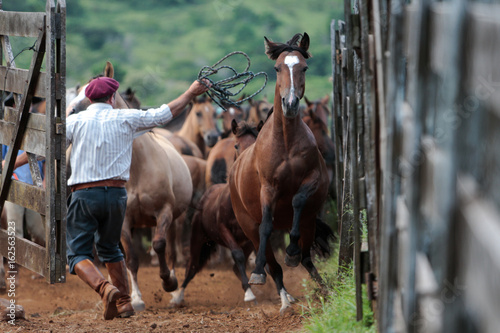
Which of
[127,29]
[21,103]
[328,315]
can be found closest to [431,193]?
[328,315]

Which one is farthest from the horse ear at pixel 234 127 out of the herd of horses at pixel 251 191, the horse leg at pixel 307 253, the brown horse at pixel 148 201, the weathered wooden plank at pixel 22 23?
the weathered wooden plank at pixel 22 23

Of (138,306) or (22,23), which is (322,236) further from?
(22,23)

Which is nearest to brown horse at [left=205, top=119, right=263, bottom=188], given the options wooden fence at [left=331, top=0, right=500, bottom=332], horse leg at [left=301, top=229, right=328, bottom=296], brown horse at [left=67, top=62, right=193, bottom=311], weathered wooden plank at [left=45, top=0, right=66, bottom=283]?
brown horse at [left=67, top=62, right=193, bottom=311]

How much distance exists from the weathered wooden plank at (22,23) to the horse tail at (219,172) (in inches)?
186

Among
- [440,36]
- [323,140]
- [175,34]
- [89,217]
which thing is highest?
[175,34]

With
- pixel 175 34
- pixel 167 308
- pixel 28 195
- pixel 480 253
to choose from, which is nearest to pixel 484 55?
pixel 480 253

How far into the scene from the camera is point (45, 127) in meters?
5.74

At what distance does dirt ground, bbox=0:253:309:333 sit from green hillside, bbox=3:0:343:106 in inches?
844

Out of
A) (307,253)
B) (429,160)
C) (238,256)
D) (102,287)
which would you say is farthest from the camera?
(238,256)

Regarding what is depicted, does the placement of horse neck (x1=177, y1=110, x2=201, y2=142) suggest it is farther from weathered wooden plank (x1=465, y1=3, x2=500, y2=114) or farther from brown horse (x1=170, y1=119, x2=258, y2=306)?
weathered wooden plank (x1=465, y1=3, x2=500, y2=114)

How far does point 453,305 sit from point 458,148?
0.45m

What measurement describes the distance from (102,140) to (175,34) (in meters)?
35.7

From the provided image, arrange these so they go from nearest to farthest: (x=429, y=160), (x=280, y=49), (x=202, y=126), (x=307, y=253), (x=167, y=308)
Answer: (x=429, y=160) → (x=280, y=49) → (x=307, y=253) → (x=167, y=308) → (x=202, y=126)

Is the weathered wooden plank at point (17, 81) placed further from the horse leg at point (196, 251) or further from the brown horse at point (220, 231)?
the horse leg at point (196, 251)
